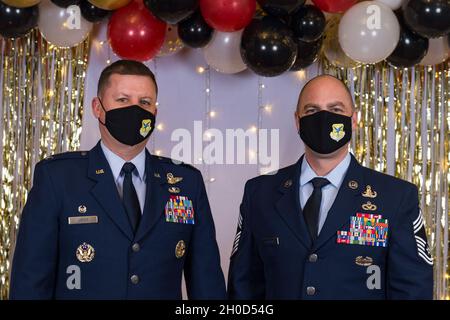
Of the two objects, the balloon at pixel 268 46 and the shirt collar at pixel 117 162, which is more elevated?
the balloon at pixel 268 46

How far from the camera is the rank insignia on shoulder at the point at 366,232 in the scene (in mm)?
2996

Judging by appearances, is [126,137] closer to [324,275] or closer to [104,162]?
[104,162]

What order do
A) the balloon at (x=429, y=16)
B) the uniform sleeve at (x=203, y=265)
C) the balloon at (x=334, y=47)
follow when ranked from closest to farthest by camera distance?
1. the uniform sleeve at (x=203, y=265)
2. the balloon at (x=429, y=16)
3. the balloon at (x=334, y=47)

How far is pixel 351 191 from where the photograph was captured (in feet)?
10.0

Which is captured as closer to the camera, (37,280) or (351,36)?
(37,280)

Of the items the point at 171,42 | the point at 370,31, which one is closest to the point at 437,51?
the point at 370,31

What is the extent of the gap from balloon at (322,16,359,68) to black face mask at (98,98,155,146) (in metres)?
1.65

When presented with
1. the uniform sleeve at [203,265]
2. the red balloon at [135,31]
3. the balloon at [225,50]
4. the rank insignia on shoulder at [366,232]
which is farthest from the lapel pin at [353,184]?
the red balloon at [135,31]

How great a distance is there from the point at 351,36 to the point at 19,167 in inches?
83.1

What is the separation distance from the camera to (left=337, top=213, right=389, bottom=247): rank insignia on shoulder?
2996 millimetres

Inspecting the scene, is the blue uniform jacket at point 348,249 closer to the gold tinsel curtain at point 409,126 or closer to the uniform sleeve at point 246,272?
the uniform sleeve at point 246,272

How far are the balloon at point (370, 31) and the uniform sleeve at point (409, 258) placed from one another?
1.25 meters

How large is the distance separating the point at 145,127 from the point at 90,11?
4.46ft
